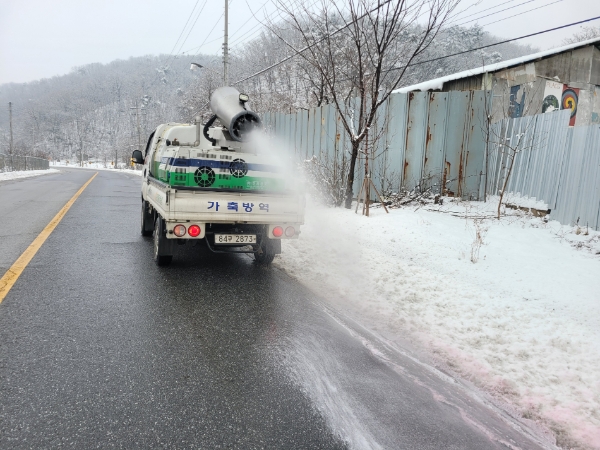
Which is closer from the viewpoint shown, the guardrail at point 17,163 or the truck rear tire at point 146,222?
the truck rear tire at point 146,222

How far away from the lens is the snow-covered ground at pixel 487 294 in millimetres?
3352

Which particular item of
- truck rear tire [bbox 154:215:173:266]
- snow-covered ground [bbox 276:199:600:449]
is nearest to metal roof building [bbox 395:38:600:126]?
snow-covered ground [bbox 276:199:600:449]

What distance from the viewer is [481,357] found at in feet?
12.5

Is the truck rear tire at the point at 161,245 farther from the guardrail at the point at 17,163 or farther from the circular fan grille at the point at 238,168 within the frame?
the guardrail at the point at 17,163

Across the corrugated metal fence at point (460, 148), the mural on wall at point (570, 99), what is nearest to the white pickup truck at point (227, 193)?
the corrugated metal fence at point (460, 148)

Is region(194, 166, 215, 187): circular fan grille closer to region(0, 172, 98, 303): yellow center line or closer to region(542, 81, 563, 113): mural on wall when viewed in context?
region(0, 172, 98, 303): yellow center line

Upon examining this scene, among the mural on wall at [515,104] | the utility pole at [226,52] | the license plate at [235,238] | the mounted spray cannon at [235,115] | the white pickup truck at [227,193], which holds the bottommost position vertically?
the license plate at [235,238]

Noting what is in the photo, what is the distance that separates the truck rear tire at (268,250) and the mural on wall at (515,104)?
398 inches

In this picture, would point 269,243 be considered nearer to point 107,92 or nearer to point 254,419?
point 254,419

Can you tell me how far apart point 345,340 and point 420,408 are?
119 cm

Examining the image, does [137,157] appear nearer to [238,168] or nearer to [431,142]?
[238,168]

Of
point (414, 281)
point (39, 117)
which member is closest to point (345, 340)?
point (414, 281)

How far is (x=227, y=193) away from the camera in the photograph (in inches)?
228

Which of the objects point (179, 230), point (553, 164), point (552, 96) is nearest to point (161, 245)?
point (179, 230)
